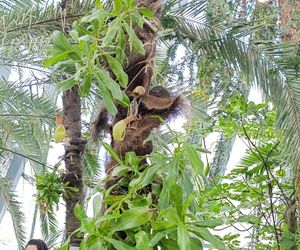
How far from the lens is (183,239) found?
3.14ft

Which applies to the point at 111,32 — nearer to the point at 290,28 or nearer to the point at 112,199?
the point at 112,199

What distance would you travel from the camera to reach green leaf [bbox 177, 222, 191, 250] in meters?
0.95

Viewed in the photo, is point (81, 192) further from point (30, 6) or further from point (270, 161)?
point (30, 6)

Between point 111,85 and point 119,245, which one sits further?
point 111,85

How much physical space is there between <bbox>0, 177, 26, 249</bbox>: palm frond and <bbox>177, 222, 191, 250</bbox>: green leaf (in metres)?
4.13

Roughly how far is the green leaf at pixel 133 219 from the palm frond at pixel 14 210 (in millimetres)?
4026

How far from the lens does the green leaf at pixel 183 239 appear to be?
951mm

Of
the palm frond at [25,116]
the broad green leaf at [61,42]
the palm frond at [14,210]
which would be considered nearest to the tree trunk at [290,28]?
the broad green leaf at [61,42]

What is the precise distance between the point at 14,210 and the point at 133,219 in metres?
4.12

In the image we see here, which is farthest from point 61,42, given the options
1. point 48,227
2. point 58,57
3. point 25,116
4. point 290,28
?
point 48,227

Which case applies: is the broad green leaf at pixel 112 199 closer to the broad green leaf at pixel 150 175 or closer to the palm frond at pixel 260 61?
the broad green leaf at pixel 150 175

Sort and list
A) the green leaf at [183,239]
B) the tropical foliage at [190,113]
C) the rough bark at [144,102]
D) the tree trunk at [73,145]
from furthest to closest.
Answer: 1. the tree trunk at [73,145]
2. the rough bark at [144,102]
3. the tropical foliage at [190,113]
4. the green leaf at [183,239]

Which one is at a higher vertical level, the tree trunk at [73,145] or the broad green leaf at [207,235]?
the tree trunk at [73,145]

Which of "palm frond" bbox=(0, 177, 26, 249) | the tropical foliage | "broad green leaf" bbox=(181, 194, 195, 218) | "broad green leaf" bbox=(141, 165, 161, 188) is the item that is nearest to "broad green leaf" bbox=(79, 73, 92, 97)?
the tropical foliage
